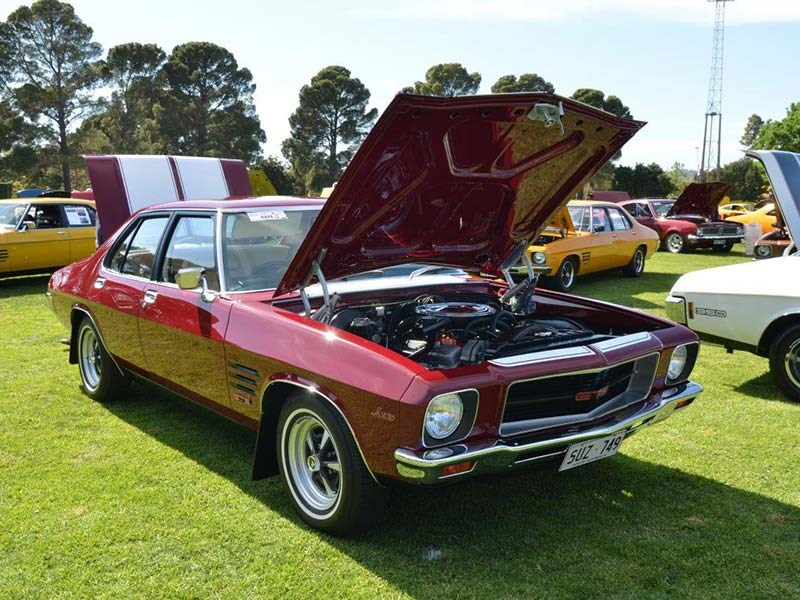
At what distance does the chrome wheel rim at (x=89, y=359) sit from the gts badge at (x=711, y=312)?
→ 4841 millimetres

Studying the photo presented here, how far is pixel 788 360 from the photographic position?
212 inches

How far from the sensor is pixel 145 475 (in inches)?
159

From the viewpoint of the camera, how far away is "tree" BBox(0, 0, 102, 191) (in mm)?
40875

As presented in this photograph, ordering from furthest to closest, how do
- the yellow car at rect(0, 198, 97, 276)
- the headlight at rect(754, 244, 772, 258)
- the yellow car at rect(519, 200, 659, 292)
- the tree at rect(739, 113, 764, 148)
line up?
the tree at rect(739, 113, 764, 148) < the yellow car at rect(519, 200, 659, 292) < the yellow car at rect(0, 198, 97, 276) < the headlight at rect(754, 244, 772, 258)

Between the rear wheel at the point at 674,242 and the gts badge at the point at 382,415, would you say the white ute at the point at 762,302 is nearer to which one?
the gts badge at the point at 382,415

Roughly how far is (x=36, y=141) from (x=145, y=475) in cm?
4297

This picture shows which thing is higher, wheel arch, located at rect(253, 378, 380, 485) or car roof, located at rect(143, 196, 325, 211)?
car roof, located at rect(143, 196, 325, 211)

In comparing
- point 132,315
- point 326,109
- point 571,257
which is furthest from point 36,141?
point 132,315

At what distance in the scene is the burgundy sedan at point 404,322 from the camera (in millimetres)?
2941

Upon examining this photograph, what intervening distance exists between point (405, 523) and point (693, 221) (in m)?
18.3

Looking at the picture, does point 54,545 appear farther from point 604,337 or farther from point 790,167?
point 790,167

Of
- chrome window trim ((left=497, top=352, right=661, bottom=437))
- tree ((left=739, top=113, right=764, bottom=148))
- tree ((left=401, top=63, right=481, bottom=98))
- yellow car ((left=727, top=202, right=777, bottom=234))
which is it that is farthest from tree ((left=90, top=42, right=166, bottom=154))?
tree ((left=739, top=113, right=764, bottom=148))

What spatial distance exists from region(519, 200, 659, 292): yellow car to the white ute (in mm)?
5149

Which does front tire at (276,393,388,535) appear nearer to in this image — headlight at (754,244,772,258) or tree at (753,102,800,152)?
headlight at (754,244,772,258)
